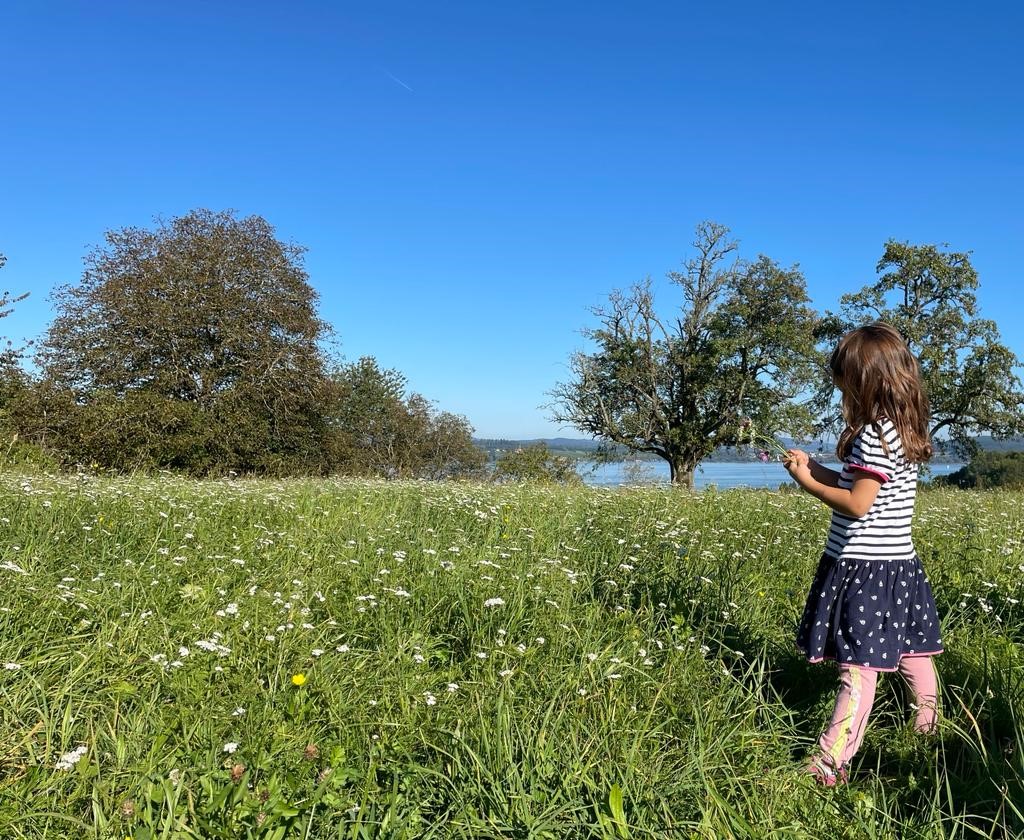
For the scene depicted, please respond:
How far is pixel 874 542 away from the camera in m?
2.92

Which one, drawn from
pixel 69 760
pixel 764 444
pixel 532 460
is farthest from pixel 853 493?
pixel 532 460

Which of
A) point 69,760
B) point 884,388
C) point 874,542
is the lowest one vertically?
point 69,760

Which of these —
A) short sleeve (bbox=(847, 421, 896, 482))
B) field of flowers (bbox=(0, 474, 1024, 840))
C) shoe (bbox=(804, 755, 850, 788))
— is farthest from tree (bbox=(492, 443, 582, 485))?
shoe (bbox=(804, 755, 850, 788))

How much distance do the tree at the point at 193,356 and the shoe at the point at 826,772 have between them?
72.5ft

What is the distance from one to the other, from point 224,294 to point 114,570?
902 inches

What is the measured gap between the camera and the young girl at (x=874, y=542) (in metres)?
2.81

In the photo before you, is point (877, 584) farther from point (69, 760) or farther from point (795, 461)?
point (69, 760)

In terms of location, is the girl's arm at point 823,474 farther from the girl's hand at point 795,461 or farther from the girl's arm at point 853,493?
the girl's arm at point 853,493

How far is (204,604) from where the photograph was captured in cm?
357

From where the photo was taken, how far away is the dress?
9.33 feet

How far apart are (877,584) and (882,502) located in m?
0.33

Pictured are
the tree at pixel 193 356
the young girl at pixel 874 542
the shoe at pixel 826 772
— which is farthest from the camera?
the tree at pixel 193 356

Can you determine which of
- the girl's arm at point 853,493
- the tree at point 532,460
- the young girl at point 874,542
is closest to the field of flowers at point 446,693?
the young girl at point 874,542

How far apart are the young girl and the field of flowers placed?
260 millimetres
